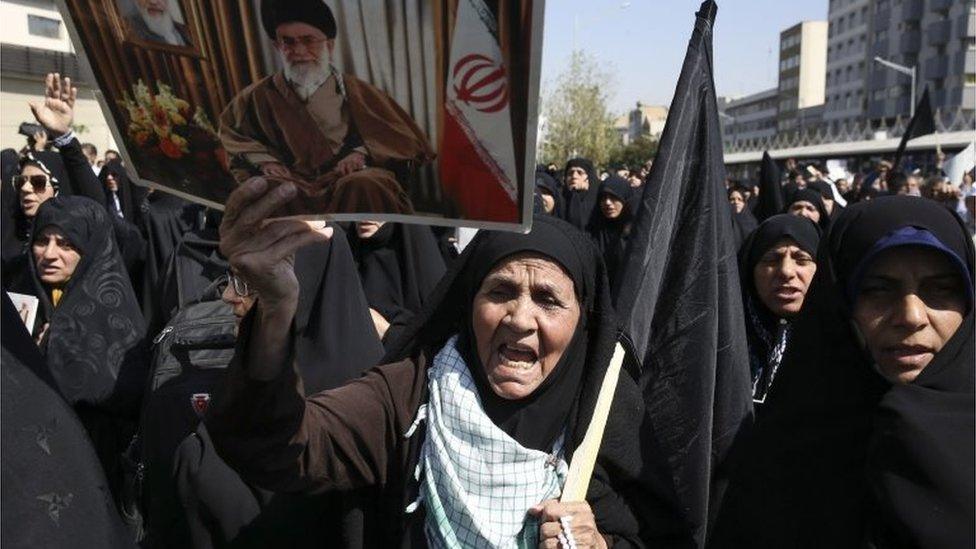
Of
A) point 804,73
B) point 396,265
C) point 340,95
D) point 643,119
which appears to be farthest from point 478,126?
point 643,119

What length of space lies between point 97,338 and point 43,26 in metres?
28.8

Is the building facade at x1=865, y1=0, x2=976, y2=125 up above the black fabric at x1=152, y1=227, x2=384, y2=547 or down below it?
above

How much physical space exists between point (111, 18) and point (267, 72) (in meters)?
0.27

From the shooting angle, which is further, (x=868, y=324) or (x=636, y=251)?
(x=636, y=251)

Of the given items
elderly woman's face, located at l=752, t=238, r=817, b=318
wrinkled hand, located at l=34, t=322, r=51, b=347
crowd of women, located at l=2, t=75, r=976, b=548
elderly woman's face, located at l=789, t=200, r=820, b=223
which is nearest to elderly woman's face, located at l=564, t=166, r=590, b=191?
elderly woman's face, located at l=789, t=200, r=820, b=223

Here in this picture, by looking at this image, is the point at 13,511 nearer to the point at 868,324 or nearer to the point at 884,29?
the point at 868,324

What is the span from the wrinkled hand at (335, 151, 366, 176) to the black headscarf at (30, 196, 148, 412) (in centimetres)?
211

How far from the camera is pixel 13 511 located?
4.49ft

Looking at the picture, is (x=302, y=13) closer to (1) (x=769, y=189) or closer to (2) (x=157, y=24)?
(2) (x=157, y=24)

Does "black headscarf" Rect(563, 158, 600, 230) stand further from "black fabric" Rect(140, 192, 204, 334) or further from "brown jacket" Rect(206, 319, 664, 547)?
"brown jacket" Rect(206, 319, 664, 547)

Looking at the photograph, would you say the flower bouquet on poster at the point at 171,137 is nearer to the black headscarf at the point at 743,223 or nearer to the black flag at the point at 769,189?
the black headscarf at the point at 743,223

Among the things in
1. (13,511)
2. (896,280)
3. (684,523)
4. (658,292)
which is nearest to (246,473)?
(13,511)

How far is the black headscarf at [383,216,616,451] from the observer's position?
2.26 meters

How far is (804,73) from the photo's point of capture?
10312 cm
